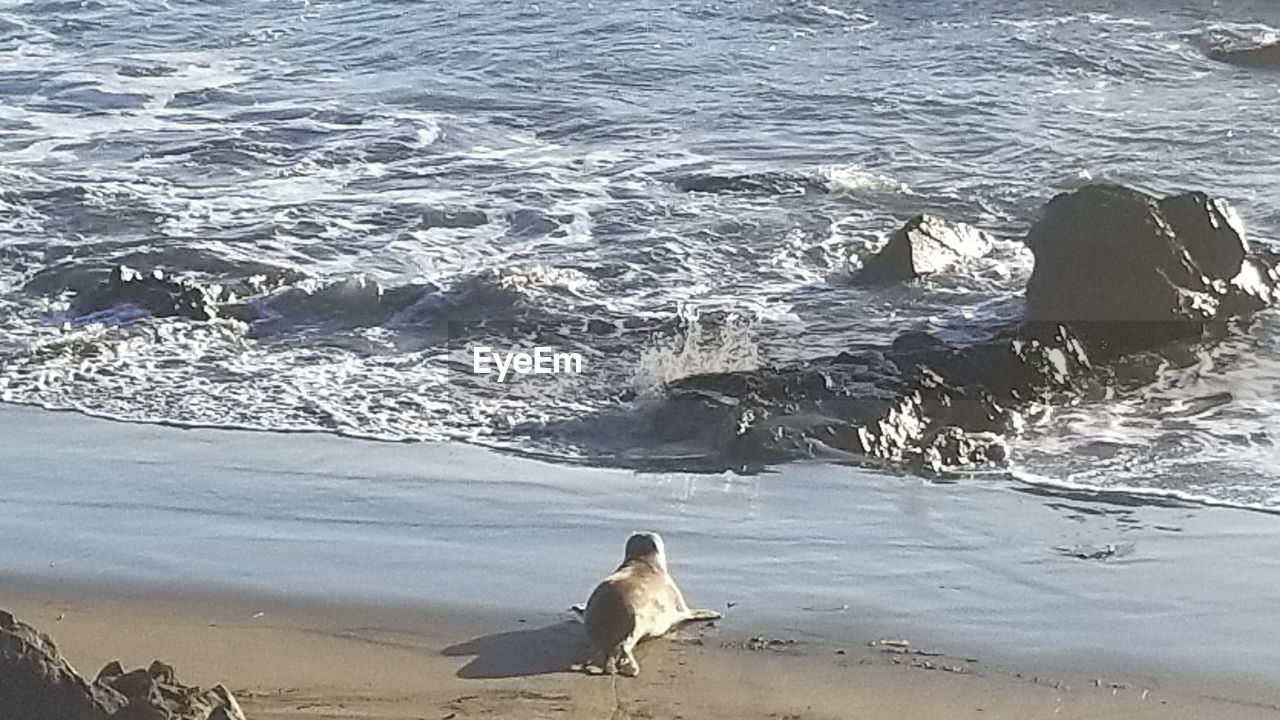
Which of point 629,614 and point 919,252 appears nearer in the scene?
point 629,614

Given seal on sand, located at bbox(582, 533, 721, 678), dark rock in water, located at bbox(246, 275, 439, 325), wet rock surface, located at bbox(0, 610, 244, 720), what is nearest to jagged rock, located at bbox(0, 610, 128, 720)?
wet rock surface, located at bbox(0, 610, 244, 720)

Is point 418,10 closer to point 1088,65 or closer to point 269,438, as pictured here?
point 1088,65

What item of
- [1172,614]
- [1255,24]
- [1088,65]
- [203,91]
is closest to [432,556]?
[1172,614]

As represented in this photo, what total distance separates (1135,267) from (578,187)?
4.48m

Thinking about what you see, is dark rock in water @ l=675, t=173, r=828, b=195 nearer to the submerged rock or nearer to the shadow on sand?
the submerged rock

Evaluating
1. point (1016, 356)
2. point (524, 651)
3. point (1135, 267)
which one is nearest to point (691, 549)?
point (524, 651)

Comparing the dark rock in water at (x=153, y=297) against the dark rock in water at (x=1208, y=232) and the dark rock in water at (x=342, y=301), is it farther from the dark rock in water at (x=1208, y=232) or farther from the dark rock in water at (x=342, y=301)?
the dark rock in water at (x=1208, y=232)

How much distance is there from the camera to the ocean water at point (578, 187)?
791 cm

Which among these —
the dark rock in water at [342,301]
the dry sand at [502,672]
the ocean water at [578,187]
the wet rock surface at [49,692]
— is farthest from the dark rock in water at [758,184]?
the wet rock surface at [49,692]

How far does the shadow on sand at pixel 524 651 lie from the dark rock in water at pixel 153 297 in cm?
446

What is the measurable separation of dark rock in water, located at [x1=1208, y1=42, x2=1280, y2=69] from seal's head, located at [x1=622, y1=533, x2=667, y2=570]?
13.3 meters

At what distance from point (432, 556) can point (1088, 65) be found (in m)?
12.6

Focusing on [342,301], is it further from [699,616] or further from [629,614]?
[629,614]

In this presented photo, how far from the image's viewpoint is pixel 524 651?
5.09m
